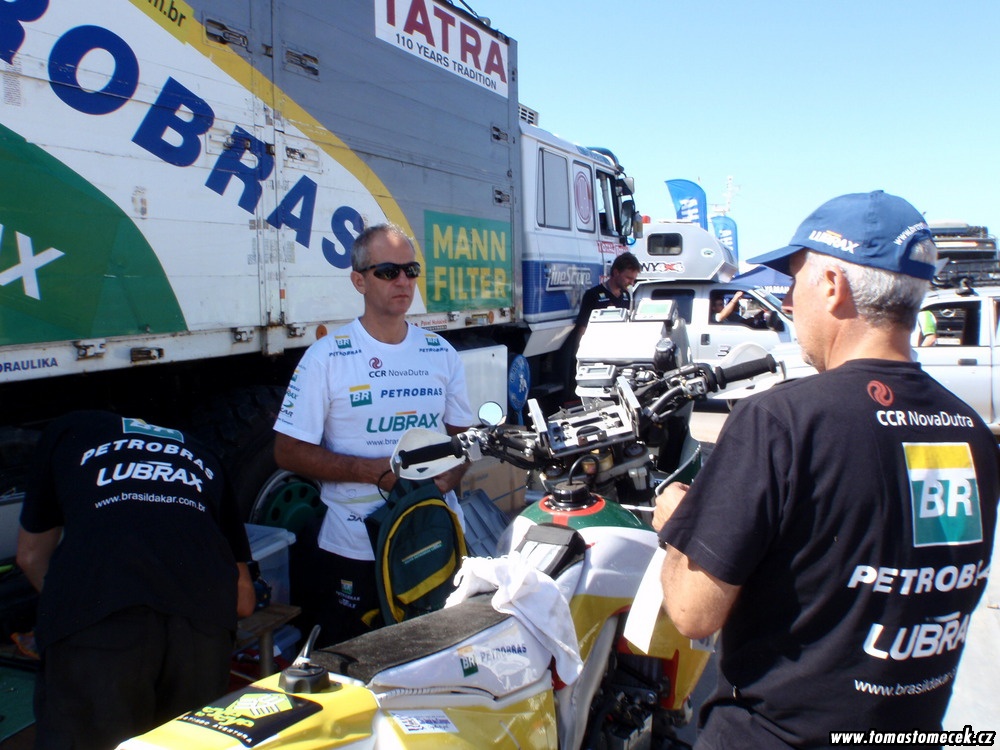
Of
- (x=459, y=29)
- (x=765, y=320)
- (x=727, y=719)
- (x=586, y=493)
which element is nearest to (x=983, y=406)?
(x=765, y=320)

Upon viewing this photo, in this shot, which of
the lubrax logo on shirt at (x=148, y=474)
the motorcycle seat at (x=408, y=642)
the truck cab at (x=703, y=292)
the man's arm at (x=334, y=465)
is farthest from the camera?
the truck cab at (x=703, y=292)

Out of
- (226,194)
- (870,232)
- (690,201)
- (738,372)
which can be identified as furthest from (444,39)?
(690,201)

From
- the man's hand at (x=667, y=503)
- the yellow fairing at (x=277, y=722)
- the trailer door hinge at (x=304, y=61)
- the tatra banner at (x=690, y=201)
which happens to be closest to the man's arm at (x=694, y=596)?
the man's hand at (x=667, y=503)

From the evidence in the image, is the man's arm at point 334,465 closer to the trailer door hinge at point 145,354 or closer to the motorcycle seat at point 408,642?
the motorcycle seat at point 408,642

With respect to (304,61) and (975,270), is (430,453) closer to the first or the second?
(304,61)

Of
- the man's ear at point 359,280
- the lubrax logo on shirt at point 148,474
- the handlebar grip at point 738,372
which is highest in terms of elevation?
the man's ear at point 359,280

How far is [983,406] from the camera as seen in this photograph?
827 centimetres

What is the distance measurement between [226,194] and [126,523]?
221 centimetres

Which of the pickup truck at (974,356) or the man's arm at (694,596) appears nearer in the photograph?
the man's arm at (694,596)

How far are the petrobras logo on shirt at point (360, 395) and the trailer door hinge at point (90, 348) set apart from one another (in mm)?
1307

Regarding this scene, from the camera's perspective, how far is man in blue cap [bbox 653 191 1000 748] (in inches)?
51.1

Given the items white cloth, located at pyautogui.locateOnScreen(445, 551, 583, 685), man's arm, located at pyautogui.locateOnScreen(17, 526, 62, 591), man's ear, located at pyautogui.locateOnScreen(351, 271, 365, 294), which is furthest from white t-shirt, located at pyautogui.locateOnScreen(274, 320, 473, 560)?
white cloth, located at pyautogui.locateOnScreen(445, 551, 583, 685)

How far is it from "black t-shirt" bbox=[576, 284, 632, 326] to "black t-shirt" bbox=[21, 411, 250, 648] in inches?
229

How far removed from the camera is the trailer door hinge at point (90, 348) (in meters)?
3.17
